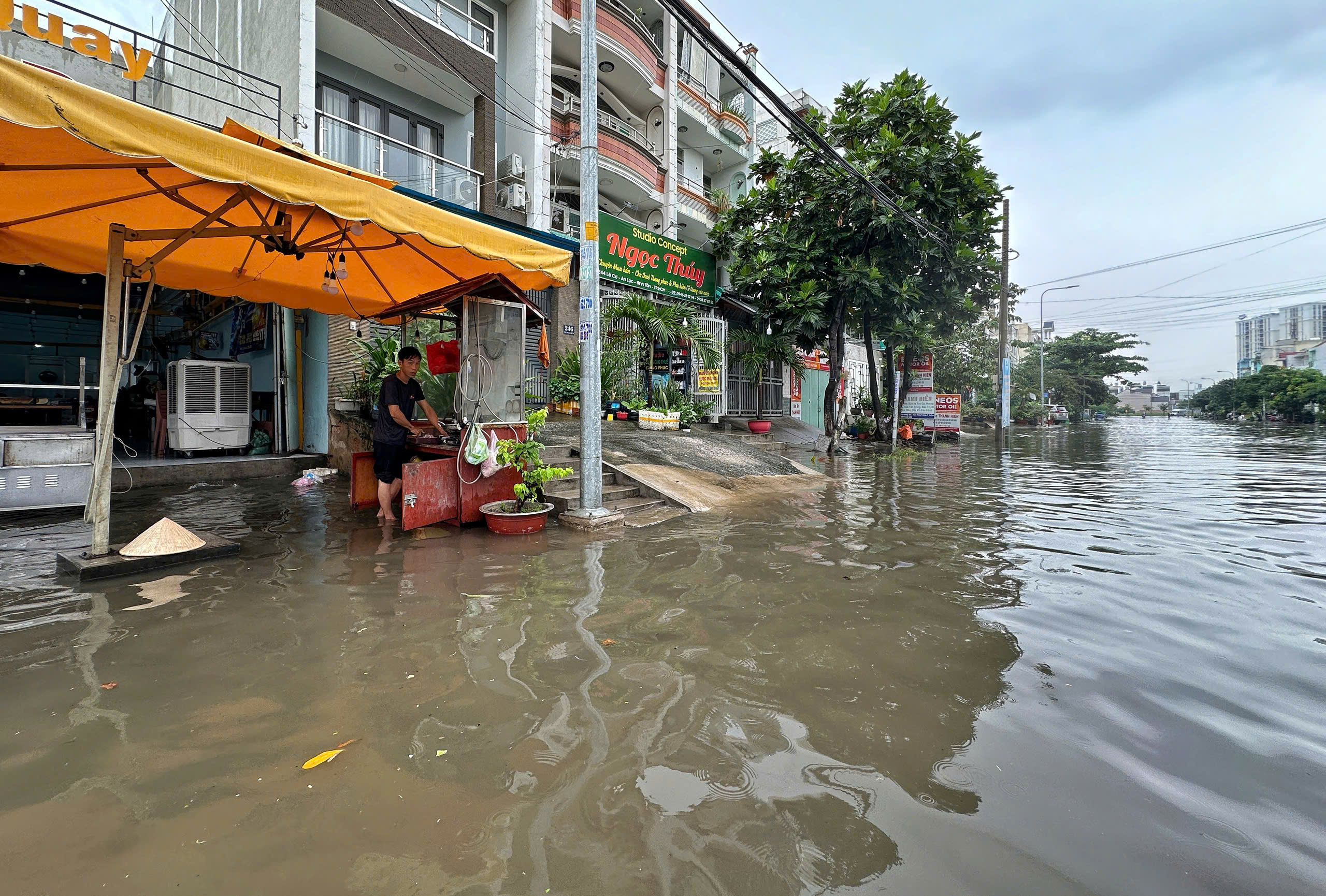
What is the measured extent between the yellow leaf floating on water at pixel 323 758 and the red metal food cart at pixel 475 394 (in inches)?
158

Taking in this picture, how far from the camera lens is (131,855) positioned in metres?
1.65

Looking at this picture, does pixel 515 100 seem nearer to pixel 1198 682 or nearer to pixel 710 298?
pixel 710 298

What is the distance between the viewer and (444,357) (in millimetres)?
7113

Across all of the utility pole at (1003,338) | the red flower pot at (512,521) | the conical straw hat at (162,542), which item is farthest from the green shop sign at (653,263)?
the conical straw hat at (162,542)

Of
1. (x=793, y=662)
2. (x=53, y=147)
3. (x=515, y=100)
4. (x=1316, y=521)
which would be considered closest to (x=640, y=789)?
(x=793, y=662)

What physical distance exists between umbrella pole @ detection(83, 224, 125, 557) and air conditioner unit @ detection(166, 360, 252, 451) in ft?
19.7

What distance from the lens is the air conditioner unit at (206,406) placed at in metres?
9.35

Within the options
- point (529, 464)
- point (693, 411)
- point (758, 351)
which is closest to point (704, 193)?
point (758, 351)

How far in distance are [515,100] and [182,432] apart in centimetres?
1049

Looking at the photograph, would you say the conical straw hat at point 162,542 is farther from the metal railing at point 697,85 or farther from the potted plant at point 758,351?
the metal railing at point 697,85

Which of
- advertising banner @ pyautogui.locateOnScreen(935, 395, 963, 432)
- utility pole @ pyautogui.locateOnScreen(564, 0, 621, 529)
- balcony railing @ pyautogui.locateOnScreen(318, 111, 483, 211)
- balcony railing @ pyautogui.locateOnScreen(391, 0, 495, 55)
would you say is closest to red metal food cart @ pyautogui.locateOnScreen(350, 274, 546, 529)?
utility pole @ pyautogui.locateOnScreen(564, 0, 621, 529)

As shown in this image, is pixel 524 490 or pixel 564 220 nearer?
pixel 524 490

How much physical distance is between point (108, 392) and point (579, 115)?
45.0ft

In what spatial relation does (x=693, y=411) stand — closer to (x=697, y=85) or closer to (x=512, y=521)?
(x=512, y=521)
